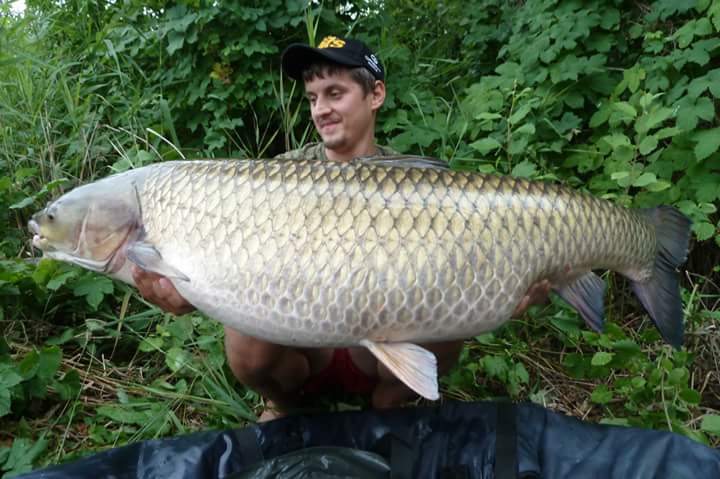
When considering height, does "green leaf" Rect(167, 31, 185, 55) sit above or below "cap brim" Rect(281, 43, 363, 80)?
above

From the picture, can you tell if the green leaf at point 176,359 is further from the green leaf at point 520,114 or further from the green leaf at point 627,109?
the green leaf at point 627,109

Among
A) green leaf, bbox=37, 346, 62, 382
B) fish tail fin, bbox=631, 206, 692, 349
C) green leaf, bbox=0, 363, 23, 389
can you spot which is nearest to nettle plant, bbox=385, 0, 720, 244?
fish tail fin, bbox=631, 206, 692, 349

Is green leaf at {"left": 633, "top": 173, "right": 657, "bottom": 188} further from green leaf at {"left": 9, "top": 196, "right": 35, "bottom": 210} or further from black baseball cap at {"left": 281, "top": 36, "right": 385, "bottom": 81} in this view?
green leaf at {"left": 9, "top": 196, "right": 35, "bottom": 210}

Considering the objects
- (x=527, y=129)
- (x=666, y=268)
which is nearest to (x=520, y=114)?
(x=527, y=129)

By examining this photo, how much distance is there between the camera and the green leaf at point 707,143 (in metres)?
1.87

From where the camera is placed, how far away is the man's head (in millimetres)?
1682

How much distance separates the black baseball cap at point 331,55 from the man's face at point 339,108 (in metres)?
0.05

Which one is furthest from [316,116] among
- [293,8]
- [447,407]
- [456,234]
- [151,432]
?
[293,8]

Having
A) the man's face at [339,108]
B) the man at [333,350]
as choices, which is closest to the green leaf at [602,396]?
the man at [333,350]

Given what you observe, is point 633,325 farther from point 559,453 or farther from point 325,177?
point 325,177

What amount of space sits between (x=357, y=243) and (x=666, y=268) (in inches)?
29.5

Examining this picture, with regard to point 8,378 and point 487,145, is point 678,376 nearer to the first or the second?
point 487,145

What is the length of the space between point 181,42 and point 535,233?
2020 mm

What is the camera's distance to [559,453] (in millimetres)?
1432
